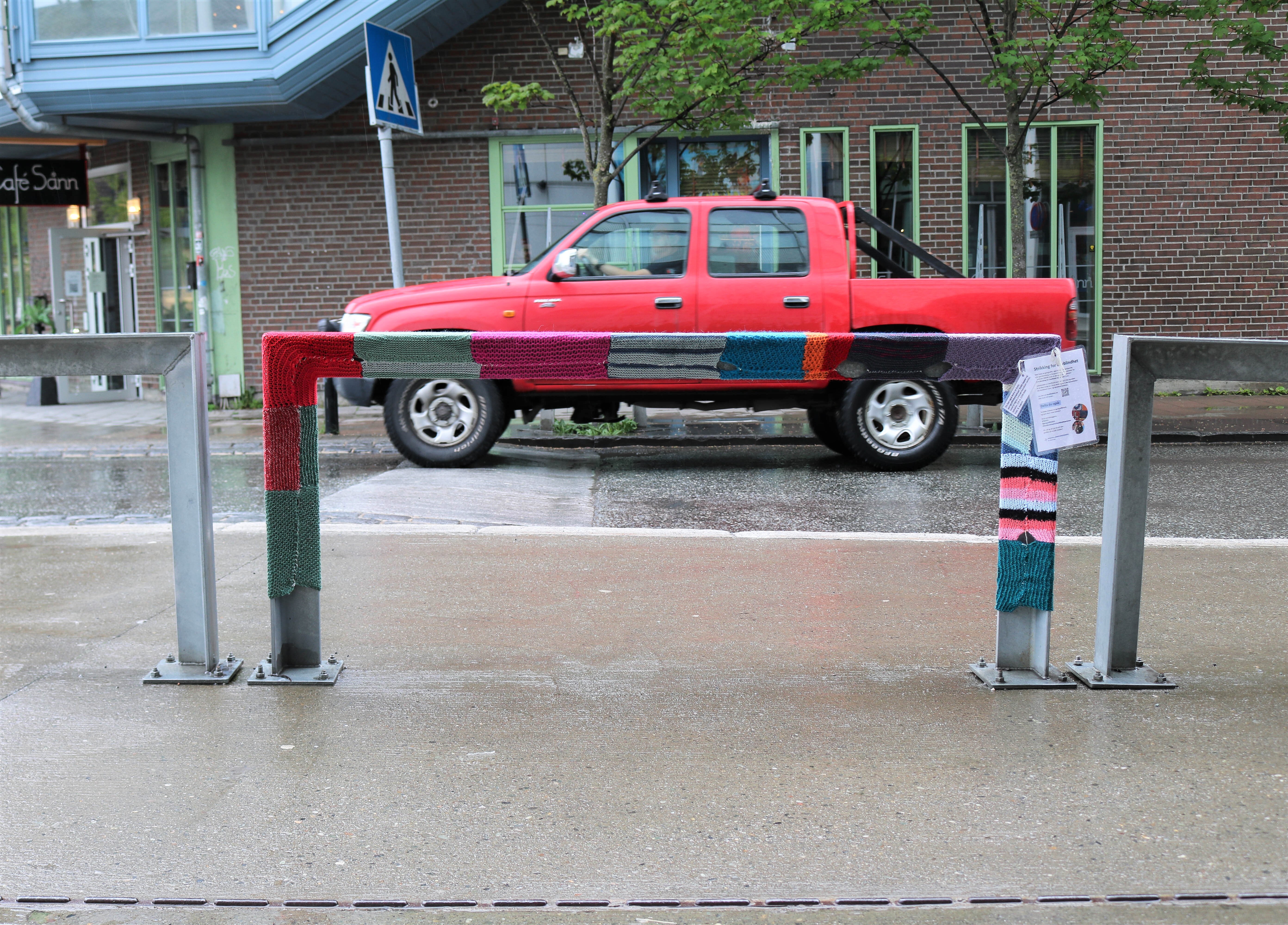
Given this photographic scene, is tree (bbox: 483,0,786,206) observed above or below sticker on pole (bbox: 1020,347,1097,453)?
above

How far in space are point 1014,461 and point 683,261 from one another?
6.62 metres

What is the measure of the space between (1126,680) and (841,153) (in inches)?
521

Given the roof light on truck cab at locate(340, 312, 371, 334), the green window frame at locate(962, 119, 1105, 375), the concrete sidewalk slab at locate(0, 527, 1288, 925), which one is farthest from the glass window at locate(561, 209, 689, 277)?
the green window frame at locate(962, 119, 1105, 375)

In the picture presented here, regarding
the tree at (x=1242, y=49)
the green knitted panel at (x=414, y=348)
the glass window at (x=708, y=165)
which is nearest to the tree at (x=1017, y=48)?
the tree at (x=1242, y=49)

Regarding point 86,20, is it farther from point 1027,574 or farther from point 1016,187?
point 1027,574

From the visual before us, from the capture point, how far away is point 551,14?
1667 centimetres

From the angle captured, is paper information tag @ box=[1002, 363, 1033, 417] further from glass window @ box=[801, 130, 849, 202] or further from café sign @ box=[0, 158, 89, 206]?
café sign @ box=[0, 158, 89, 206]

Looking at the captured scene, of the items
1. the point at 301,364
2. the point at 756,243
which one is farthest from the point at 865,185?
the point at 301,364

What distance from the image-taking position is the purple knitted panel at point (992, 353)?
14.6ft

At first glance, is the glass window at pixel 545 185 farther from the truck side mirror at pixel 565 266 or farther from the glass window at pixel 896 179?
the truck side mirror at pixel 565 266

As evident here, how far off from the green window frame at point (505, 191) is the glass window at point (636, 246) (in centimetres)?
617

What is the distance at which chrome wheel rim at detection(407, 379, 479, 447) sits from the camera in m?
10.6

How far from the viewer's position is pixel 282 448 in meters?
4.50

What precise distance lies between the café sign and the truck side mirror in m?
11.2
